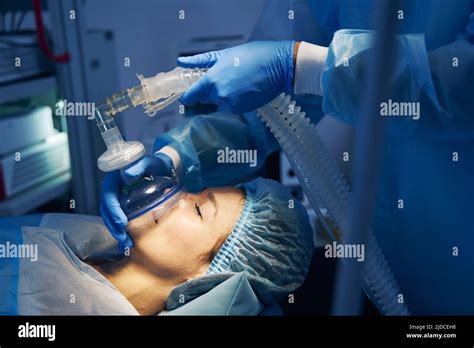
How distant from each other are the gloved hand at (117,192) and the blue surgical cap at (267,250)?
0.77ft

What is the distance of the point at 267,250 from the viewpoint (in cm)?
128

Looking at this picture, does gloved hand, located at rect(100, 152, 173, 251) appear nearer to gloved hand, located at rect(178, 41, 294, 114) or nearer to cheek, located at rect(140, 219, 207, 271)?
cheek, located at rect(140, 219, 207, 271)

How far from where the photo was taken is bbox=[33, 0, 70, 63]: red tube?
182 cm

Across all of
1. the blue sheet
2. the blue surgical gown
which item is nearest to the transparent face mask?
the blue surgical gown

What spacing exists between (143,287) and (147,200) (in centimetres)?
22

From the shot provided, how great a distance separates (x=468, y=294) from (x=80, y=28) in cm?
158

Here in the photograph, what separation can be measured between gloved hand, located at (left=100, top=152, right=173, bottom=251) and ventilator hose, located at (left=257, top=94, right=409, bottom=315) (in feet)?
1.03

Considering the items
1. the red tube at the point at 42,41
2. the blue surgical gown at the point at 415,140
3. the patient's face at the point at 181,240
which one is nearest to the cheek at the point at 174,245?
the patient's face at the point at 181,240

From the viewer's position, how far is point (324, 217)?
4.26 feet

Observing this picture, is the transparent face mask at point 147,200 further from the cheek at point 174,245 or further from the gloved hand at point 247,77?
the gloved hand at point 247,77

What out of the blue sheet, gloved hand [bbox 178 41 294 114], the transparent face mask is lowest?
the blue sheet

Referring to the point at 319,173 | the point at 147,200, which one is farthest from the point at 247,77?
the point at 147,200

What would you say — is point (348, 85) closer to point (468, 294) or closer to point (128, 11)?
point (468, 294)

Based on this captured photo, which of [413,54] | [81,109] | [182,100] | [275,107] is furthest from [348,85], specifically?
[81,109]
